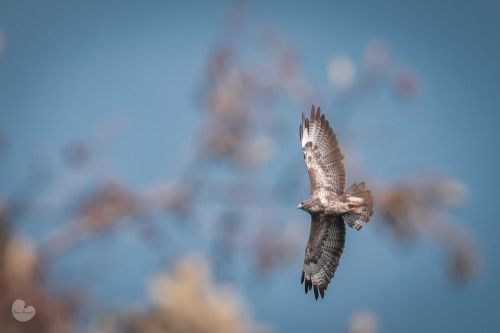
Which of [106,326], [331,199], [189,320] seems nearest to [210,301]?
[189,320]

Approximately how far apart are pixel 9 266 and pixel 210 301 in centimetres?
293

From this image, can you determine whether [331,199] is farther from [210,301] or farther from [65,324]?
[65,324]

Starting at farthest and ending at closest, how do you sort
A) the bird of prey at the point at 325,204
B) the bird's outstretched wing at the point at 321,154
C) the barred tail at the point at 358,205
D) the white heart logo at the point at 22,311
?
the white heart logo at the point at 22,311, the bird's outstretched wing at the point at 321,154, the bird of prey at the point at 325,204, the barred tail at the point at 358,205

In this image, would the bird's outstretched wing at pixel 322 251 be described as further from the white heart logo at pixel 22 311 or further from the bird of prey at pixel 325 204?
the white heart logo at pixel 22 311

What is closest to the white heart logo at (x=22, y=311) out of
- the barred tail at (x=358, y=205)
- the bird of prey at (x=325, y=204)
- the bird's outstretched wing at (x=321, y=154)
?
the bird of prey at (x=325, y=204)

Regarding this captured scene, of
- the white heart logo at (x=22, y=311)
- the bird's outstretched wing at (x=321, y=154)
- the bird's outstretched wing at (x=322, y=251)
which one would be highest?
the bird's outstretched wing at (x=321, y=154)

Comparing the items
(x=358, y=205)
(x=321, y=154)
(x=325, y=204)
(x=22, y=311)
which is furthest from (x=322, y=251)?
(x=22, y=311)

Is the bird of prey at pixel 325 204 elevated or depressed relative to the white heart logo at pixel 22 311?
elevated

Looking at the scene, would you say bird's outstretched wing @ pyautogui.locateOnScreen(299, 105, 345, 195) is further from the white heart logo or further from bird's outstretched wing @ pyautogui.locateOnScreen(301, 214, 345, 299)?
the white heart logo

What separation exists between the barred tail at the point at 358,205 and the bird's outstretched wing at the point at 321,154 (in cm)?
19

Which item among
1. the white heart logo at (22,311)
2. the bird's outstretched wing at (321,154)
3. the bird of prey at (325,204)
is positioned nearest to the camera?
the bird of prey at (325,204)

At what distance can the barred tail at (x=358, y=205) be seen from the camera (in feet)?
32.6

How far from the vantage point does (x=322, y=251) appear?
34.4 feet

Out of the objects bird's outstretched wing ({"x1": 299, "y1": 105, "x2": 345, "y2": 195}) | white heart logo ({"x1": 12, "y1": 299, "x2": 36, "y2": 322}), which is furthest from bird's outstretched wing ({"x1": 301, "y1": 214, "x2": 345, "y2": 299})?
white heart logo ({"x1": 12, "y1": 299, "x2": 36, "y2": 322})
